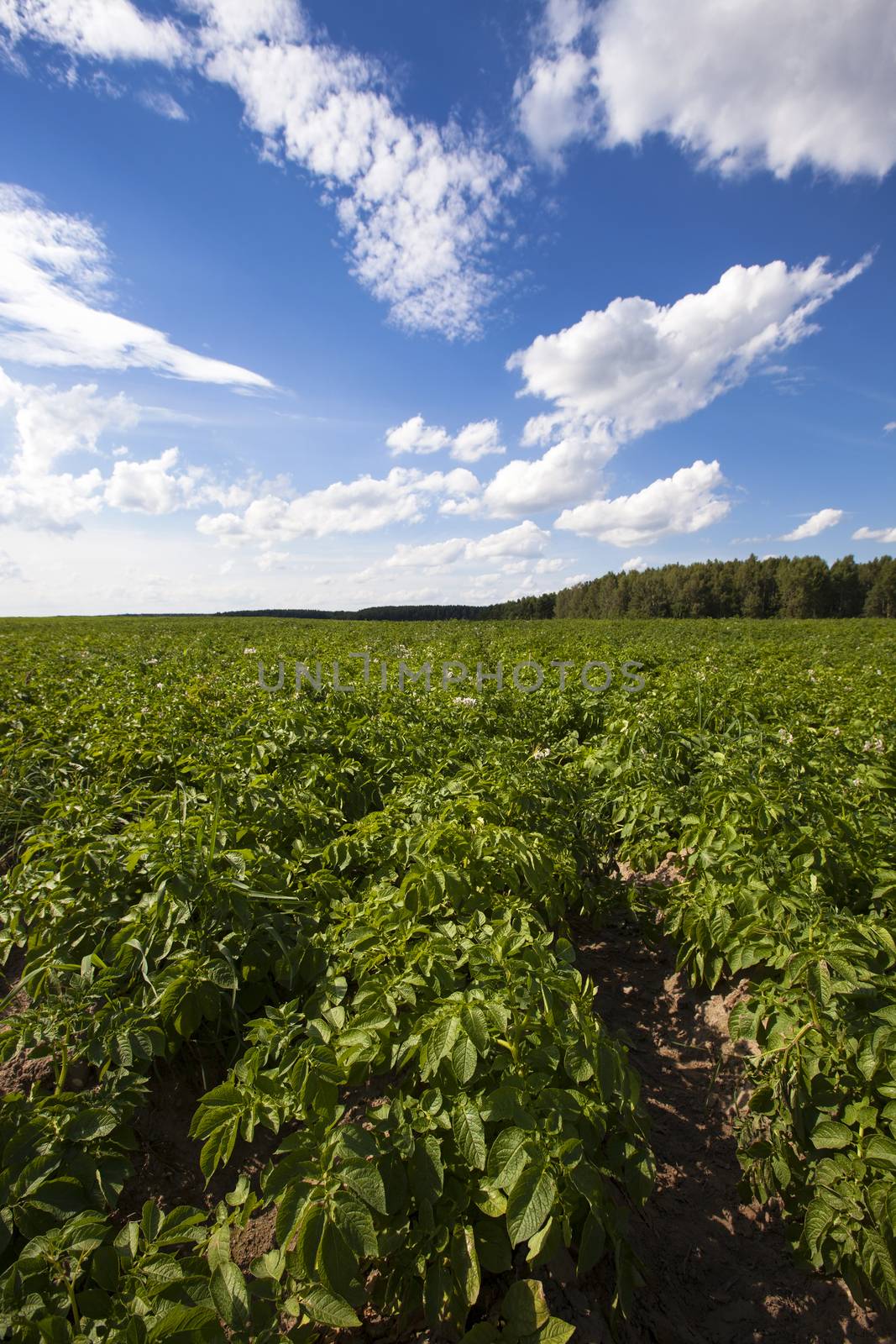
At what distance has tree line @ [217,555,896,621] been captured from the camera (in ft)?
233

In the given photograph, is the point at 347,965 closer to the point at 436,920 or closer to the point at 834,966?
the point at 436,920

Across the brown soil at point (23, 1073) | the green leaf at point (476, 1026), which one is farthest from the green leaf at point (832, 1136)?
the brown soil at point (23, 1073)

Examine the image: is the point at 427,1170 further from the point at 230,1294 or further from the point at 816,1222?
the point at 816,1222

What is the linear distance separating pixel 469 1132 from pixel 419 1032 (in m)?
0.33

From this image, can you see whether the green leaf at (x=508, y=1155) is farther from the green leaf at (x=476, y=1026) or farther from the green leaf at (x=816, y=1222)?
the green leaf at (x=816, y=1222)

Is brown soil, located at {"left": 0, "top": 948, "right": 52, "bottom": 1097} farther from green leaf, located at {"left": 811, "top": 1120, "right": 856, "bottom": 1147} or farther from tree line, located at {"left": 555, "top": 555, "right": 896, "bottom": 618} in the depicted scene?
tree line, located at {"left": 555, "top": 555, "right": 896, "bottom": 618}

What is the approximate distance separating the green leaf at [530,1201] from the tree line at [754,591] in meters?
66.2

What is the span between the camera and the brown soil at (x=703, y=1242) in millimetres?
1793

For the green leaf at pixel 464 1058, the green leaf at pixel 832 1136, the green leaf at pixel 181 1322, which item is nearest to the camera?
the green leaf at pixel 181 1322

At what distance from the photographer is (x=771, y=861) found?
2.81 meters

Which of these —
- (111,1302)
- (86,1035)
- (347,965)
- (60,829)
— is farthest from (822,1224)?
(60,829)

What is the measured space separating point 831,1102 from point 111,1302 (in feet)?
6.85

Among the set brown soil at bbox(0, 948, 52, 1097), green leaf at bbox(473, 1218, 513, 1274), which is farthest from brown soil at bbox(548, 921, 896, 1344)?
brown soil at bbox(0, 948, 52, 1097)

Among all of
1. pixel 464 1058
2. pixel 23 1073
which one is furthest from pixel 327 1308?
pixel 23 1073
